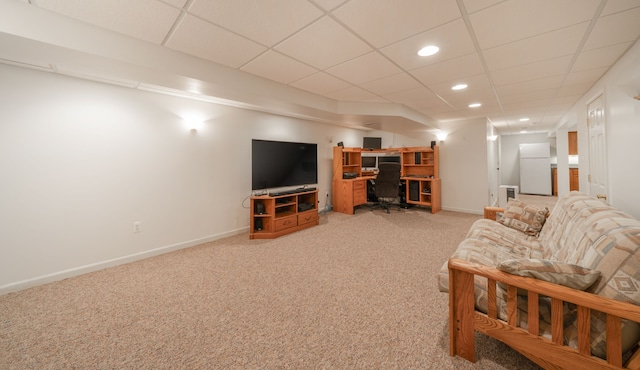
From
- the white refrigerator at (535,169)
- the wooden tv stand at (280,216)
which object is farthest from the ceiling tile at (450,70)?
the white refrigerator at (535,169)

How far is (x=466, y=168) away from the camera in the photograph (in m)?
5.48

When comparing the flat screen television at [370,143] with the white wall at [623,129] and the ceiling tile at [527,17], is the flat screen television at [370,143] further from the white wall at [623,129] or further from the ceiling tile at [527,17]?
the ceiling tile at [527,17]

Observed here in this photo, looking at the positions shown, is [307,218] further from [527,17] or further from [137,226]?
[527,17]

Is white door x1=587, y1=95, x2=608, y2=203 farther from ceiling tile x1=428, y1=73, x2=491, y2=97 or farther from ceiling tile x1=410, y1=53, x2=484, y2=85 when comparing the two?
ceiling tile x1=410, y1=53, x2=484, y2=85

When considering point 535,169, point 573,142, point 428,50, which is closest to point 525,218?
point 428,50

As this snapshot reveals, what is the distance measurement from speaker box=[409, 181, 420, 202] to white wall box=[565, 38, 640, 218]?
3.40 m

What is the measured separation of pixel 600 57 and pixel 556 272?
100 inches

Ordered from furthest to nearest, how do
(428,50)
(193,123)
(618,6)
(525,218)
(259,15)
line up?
(193,123), (525,218), (428,50), (259,15), (618,6)

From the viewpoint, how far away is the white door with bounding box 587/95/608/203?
2521mm

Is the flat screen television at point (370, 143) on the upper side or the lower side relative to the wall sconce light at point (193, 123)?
upper

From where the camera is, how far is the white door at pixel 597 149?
252 centimetres

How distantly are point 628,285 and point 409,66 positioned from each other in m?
2.31

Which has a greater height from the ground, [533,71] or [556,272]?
[533,71]

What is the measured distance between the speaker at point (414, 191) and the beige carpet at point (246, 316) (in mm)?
2952
